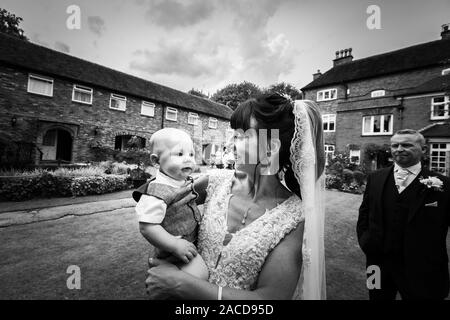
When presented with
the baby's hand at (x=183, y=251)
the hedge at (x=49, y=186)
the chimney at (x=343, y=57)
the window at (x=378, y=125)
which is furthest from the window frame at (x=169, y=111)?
the chimney at (x=343, y=57)

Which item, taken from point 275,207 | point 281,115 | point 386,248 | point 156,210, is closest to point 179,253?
point 156,210

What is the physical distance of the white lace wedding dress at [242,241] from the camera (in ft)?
4.93

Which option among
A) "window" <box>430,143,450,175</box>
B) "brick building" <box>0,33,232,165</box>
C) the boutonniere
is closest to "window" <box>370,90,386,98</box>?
"window" <box>430,143,450,175</box>

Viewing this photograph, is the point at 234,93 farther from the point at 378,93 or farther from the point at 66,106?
the point at 66,106

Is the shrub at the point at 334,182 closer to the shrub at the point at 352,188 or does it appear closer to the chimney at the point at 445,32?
the shrub at the point at 352,188

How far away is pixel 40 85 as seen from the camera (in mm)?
15125

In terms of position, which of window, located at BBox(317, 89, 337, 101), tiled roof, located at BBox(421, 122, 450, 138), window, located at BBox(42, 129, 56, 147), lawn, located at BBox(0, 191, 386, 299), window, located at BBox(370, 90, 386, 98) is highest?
window, located at BBox(317, 89, 337, 101)

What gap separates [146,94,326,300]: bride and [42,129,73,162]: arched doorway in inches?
745

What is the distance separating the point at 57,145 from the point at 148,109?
25.7 feet

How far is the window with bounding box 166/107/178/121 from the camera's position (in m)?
22.5

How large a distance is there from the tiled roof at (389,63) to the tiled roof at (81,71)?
1671cm

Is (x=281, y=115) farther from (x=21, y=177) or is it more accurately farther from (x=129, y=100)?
(x=129, y=100)

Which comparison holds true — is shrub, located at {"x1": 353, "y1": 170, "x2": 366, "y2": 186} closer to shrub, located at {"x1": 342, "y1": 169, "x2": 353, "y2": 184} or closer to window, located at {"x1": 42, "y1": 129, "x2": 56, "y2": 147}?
shrub, located at {"x1": 342, "y1": 169, "x2": 353, "y2": 184}

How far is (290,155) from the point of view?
188cm
